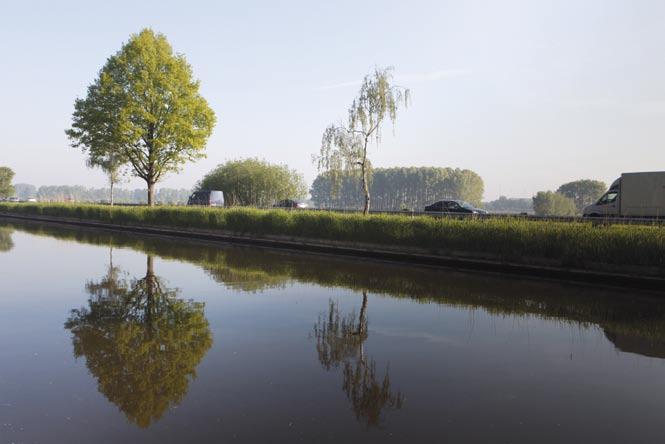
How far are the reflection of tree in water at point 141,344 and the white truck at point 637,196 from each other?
81.0ft

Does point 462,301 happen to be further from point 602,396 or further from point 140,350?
point 140,350

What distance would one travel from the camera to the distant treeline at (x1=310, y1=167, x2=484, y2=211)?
142625 mm

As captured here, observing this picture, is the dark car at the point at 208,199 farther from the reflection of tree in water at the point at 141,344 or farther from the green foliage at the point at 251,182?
the reflection of tree in water at the point at 141,344

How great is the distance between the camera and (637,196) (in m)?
25.1

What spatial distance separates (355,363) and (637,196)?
24.9m

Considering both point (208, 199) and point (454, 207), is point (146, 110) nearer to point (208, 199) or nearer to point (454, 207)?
point (208, 199)

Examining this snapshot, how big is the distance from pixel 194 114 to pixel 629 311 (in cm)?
3650

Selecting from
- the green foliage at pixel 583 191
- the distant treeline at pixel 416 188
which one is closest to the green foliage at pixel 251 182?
the distant treeline at pixel 416 188

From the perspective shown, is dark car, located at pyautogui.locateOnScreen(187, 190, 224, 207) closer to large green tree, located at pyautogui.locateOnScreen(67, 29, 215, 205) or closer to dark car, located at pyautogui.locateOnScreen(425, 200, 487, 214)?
large green tree, located at pyautogui.locateOnScreen(67, 29, 215, 205)

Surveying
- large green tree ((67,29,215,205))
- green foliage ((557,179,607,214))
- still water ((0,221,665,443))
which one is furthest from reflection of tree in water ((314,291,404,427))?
green foliage ((557,179,607,214))

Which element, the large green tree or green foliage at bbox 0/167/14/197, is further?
green foliage at bbox 0/167/14/197

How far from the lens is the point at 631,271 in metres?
13.4

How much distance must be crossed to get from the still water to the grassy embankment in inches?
76.7

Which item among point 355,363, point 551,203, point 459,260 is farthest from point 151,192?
point 551,203
